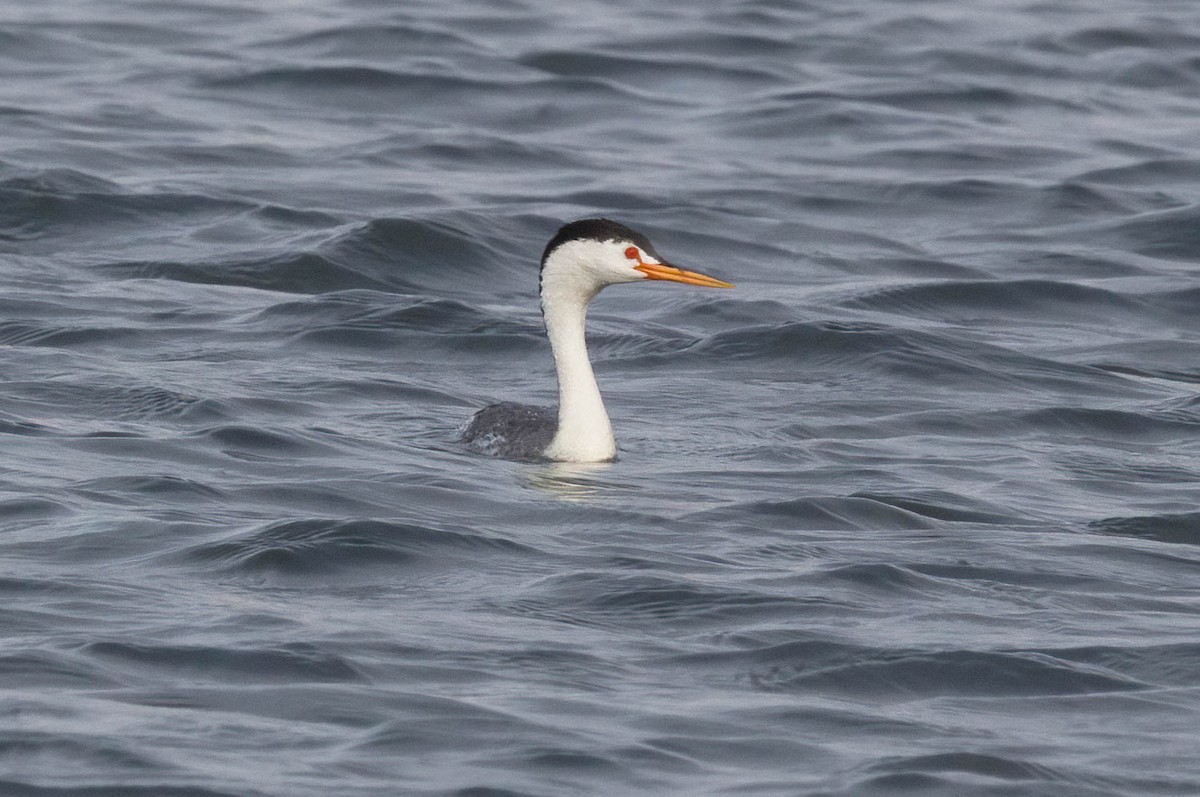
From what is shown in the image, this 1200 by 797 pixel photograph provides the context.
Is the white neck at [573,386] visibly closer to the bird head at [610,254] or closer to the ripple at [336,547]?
the bird head at [610,254]

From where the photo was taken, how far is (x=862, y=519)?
1020 cm

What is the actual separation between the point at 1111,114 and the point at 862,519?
1360 cm

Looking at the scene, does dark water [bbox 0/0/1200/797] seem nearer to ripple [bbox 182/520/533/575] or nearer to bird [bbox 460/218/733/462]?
ripple [bbox 182/520/533/575]

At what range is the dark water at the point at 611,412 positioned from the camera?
735cm

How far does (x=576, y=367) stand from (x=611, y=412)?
1351mm

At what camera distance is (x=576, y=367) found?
11.2 metres

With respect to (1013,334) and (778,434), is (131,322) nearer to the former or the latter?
(778,434)

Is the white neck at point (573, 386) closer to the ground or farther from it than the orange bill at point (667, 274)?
closer to the ground

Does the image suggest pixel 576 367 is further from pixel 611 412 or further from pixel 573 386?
pixel 611 412

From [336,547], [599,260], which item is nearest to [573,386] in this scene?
[599,260]

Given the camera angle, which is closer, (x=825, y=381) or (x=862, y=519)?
(x=862, y=519)

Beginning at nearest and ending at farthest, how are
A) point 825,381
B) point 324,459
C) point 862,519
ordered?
point 862,519, point 324,459, point 825,381

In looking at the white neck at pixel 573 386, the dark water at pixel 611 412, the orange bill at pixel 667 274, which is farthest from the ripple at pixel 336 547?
the orange bill at pixel 667 274

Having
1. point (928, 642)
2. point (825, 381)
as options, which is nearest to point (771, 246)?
point (825, 381)
